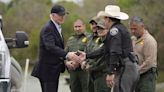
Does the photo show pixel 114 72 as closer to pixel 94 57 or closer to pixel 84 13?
pixel 94 57

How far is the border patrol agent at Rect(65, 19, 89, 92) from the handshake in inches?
24.4

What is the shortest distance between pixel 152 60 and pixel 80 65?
1.23 m

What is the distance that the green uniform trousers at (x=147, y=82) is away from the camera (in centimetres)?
948

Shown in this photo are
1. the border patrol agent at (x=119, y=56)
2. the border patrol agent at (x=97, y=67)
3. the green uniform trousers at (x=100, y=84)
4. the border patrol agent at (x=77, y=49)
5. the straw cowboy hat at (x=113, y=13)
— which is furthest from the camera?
the border patrol agent at (x=77, y=49)

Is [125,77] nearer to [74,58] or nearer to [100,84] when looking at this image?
[100,84]

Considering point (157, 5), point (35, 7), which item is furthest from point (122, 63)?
point (35, 7)

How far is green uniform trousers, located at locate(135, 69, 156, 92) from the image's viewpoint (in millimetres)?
9477

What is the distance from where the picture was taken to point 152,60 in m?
9.42

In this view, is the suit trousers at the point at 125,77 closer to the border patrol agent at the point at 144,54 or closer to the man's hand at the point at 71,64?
the border patrol agent at the point at 144,54

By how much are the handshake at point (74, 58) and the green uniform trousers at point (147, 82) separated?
1.03 m

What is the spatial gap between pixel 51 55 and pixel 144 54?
1514 millimetres

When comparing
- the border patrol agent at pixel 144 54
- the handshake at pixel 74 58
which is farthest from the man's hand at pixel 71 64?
the border patrol agent at pixel 144 54

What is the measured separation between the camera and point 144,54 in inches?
373

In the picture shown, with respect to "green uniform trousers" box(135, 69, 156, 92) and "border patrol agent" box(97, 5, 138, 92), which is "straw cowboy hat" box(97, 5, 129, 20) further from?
"green uniform trousers" box(135, 69, 156, 92)
